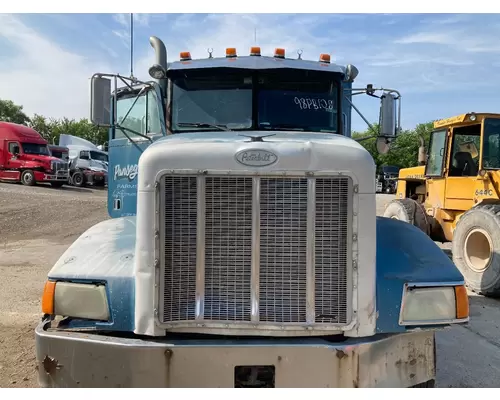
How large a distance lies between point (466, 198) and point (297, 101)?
4.83m

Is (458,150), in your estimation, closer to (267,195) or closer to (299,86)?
(299,86)

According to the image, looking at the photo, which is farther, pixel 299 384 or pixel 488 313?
pixel 488 313

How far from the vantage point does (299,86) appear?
4.30 m

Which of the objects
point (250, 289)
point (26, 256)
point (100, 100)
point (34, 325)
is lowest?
point (34, 325)

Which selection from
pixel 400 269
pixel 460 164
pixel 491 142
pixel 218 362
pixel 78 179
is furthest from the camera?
pixel 78 179

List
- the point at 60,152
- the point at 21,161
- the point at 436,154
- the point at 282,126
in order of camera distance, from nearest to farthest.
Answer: the point at 282,126 < the point at 436,154 < the point at 21,161 < the point at 60,152

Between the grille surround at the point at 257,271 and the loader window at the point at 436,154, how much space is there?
21.1 feet

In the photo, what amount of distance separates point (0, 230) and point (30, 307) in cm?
726

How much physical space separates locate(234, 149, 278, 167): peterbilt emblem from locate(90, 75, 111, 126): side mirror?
1.90 m

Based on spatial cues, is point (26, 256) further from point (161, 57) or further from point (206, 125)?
point (206, 125)

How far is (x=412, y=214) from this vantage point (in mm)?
8773

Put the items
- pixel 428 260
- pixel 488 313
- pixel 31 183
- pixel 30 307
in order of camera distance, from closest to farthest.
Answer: pixel 428 260 → pixel 30 307 → pixel 488 313 → pixel 31 183

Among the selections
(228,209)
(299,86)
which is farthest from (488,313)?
(228,209)

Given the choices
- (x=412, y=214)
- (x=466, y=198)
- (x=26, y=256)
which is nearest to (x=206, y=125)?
(x=466, y=198)
